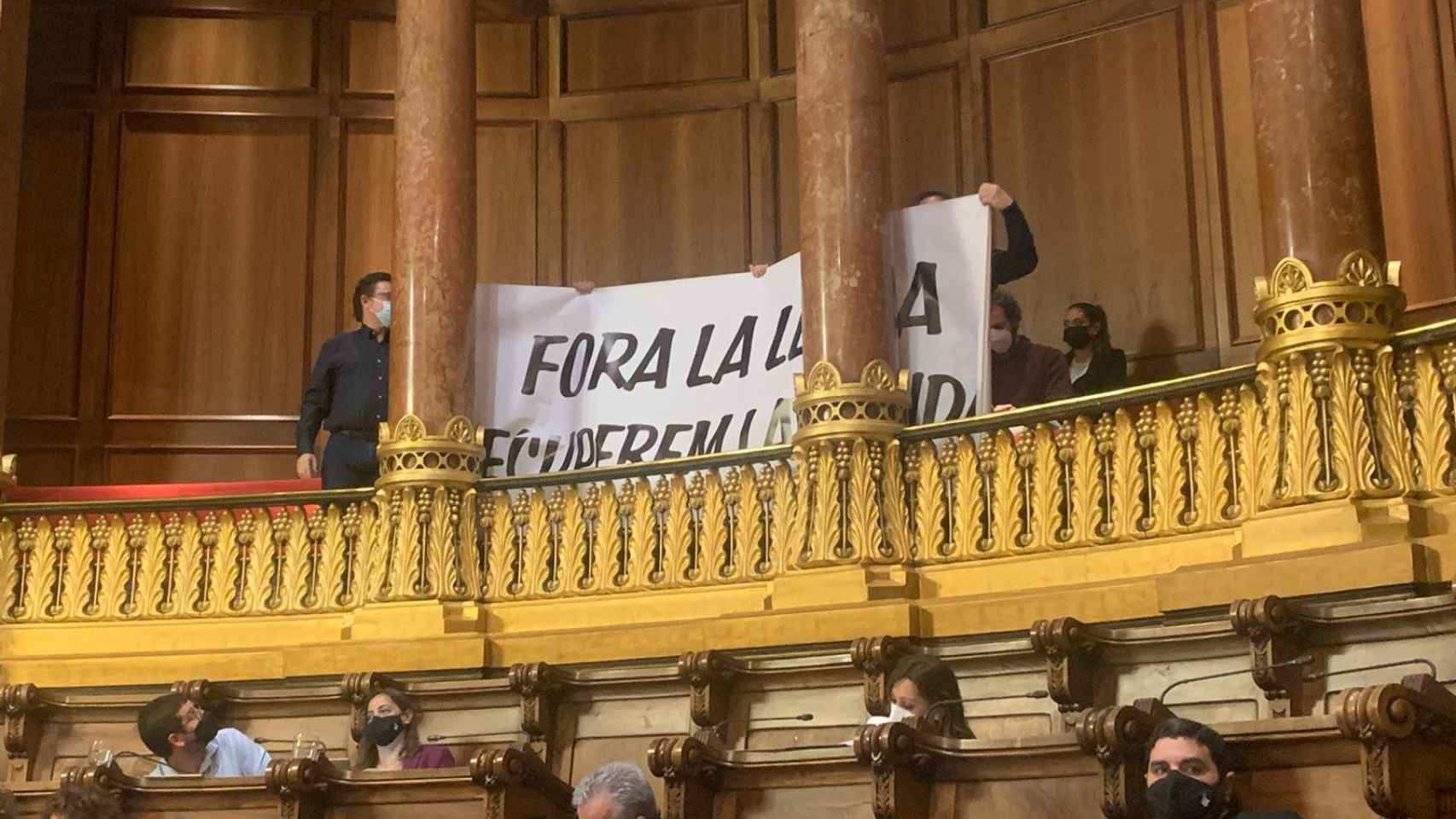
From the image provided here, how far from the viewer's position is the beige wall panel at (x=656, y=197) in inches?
442

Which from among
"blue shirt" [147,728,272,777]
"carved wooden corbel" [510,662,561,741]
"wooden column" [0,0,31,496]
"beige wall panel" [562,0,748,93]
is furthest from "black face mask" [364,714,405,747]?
"beige wall panel" [562,0,748,93]

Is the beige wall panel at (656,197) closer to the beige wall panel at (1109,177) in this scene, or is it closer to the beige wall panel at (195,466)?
the beige wall panel at (1109,177)

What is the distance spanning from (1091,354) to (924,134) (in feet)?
8.63

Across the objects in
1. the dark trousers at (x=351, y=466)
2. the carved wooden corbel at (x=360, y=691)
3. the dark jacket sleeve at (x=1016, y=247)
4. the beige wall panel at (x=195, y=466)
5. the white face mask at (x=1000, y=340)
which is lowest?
the carved wooden corbel at (x=360, y=691)

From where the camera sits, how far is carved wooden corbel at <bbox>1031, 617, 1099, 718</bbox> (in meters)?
6.09

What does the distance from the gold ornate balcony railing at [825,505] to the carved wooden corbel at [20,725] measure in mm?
787

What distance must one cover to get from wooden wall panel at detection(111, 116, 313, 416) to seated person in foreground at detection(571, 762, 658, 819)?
7.45m

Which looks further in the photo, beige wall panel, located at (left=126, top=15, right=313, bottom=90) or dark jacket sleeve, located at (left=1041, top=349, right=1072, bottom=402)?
beige wall panel, located at (left=126, top=15, right=313, bottom=90)

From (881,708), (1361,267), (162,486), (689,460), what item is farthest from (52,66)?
(1361,267)

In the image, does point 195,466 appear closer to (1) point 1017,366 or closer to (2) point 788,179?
(2) point 788,179

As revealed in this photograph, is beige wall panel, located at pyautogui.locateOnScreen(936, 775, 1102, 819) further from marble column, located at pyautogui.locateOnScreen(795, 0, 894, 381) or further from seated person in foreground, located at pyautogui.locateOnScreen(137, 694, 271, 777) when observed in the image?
marble column, located at pyautogui.locateOnScreen(795, 0, 894, 381)

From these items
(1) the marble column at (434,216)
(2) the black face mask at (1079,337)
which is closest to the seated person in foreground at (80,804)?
(1) the marble column at (434,216)

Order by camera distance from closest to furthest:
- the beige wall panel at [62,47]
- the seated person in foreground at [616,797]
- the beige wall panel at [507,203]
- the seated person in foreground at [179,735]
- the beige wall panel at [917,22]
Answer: the seated person in foreground at [616,797] → the seated person in foreground at [179,735] → the beige wall panel at [917,22] → the beige wall panel at [507,203] → the beige wall panel at [62,47]

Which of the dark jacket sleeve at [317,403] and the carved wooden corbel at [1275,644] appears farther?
the dark jacket sleeve at [317,403]
